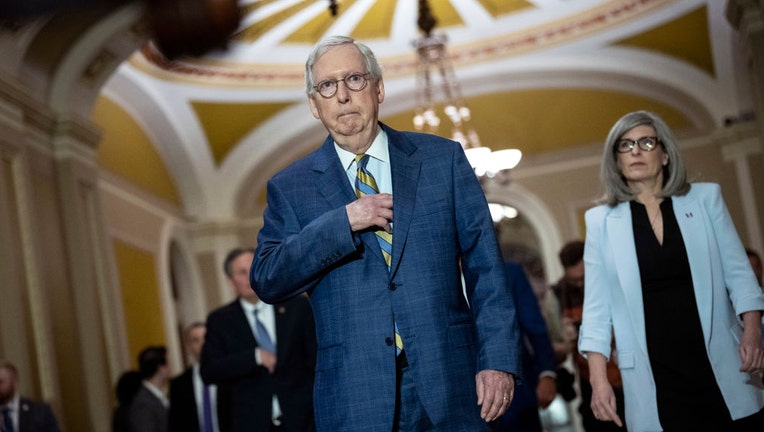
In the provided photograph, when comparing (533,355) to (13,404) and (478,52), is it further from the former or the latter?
(478,52)

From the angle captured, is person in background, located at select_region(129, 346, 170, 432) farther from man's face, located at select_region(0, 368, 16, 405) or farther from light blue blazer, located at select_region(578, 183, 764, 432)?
light blue blazer, located at select_region(578, 183, 764, 432)

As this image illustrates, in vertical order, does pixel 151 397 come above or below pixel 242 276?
below

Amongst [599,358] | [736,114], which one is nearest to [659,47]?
[736,114]

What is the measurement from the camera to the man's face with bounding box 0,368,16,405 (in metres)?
6.28

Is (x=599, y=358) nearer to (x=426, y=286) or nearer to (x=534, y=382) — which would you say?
(x=426, y=286)

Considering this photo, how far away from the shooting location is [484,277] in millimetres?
2395

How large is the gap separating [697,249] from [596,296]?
344 mm

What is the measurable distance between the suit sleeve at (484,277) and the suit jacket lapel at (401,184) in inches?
4.1

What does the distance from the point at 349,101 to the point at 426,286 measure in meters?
0.47

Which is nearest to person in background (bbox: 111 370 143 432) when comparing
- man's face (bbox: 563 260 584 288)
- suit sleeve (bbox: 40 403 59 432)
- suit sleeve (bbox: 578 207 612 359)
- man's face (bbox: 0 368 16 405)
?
suit sleeve (bbox: 40 403 59 432)

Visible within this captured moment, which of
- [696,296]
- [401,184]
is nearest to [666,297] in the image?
[696,296]

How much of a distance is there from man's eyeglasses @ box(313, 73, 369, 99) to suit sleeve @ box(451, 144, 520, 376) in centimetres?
28

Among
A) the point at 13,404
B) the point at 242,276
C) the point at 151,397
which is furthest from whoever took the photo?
the point at 151,397

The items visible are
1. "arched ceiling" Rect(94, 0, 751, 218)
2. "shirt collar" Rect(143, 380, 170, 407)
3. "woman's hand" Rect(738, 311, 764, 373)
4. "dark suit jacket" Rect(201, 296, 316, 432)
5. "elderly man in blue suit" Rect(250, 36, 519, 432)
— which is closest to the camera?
"elderly man in blue suit" Rect(250, 36, 519, 432)
